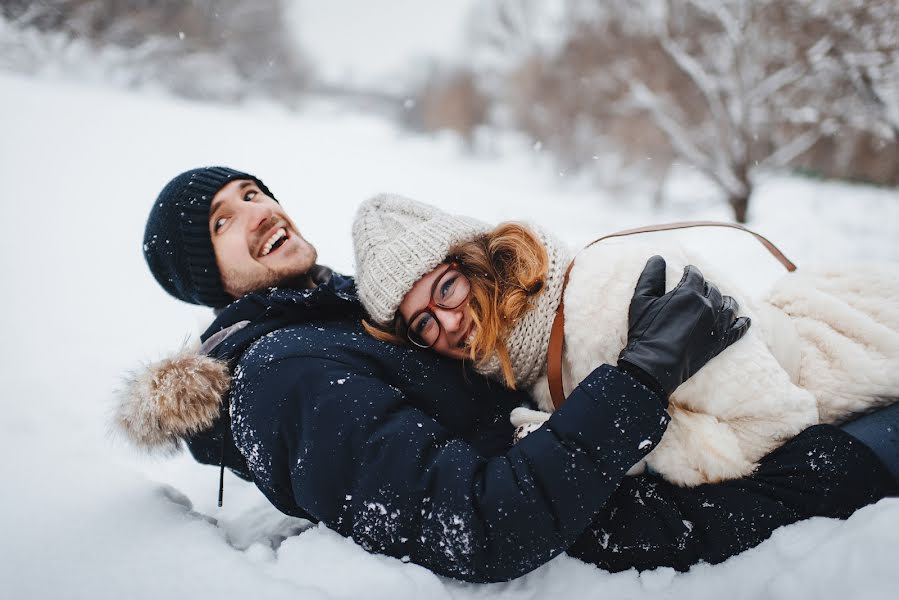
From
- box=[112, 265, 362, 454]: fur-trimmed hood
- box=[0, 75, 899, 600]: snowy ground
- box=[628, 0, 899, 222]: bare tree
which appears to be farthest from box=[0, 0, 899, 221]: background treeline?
box=[112, 265, 362, 454]: fur-trimmed hood

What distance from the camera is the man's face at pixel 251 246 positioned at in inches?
65.7

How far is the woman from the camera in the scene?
3.86 ft

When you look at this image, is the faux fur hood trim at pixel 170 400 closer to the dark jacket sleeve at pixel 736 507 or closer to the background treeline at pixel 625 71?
the dark jacket sleeve at pixel 736 507

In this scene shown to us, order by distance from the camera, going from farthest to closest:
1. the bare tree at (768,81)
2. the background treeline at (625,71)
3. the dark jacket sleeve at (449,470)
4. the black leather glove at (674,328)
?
1. the background treeline at (625,71)
2. the bare tree at (768,81)
3. the black leather glove at (674,328)
4. the dark jacket sleeve at (449,470)

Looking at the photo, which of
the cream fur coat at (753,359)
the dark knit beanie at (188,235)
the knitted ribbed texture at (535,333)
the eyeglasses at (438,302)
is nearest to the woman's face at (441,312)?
the eyeglasses at (438,302)

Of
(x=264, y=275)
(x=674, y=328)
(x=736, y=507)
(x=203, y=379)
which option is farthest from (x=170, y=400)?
(x=736, y=507)

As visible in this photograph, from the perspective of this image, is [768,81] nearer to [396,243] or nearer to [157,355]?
[396,243]

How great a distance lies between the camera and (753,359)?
3.92 ft

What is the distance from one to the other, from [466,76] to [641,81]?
349 inches

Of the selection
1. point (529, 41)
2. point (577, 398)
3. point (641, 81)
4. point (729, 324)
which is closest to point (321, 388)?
point (577, 398)

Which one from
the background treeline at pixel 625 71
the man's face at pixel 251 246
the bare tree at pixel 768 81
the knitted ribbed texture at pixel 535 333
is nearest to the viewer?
the knitted ribbed texture at pixel 535 333

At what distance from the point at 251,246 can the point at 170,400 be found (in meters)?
0.64

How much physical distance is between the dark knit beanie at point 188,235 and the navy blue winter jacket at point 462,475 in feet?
1.78

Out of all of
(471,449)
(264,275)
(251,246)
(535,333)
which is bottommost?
(471,449)
